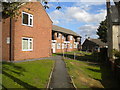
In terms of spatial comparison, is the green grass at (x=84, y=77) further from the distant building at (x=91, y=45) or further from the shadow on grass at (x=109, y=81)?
the distant building at (x=91, y=45)

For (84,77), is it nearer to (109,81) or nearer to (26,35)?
(109,81)

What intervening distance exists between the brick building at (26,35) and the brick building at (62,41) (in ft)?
46.4

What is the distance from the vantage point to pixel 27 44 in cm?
1786

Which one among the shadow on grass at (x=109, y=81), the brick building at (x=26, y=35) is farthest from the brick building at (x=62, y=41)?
the shadow on grass at (x=109, y=81)

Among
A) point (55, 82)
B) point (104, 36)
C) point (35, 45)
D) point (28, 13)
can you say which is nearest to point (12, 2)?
point (55, 82)

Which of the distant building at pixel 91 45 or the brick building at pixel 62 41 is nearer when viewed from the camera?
the brick building at pixel 62 41

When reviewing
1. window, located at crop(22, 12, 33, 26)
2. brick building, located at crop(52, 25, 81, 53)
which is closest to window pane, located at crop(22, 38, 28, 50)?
window, located at crop(22, 12, 33, 26)

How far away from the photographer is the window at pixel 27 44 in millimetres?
17259

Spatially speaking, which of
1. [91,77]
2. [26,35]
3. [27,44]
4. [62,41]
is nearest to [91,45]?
[62,41]

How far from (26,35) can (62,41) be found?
24.9m

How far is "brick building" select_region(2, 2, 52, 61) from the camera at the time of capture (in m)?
15.9

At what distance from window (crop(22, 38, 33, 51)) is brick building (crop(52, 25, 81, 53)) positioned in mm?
17660

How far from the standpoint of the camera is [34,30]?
19.2m

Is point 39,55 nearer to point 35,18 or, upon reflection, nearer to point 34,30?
point 34,30
